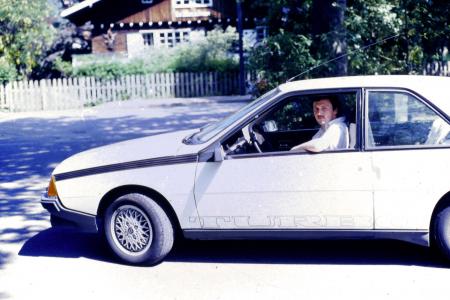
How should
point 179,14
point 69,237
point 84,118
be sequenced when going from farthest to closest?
point 179,14 < point 84,118 < point 69,237

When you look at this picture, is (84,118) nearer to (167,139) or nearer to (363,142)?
(167,139)

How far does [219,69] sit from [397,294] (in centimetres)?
2329

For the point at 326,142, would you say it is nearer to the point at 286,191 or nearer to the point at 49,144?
the point at 286,191

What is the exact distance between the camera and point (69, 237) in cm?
742

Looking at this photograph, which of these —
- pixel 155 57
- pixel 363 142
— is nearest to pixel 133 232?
pixel 363 142

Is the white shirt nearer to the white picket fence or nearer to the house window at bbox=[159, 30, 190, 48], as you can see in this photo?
the white picket fence

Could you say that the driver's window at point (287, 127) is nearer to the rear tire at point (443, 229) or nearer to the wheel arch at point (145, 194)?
the wheel arch at point (145, 194)

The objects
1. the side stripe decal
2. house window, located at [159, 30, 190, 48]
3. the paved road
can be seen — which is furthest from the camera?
house window, located at [159, 30, 190, 48]

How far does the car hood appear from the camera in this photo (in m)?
6.23

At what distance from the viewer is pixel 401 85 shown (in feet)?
19.4

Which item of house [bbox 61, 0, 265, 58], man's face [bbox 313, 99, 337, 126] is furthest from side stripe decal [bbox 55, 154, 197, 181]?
house [bbox 61, 0, 265, 58]

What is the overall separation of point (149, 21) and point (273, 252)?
1346 inches

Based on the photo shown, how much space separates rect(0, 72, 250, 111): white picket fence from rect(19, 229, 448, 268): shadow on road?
19.4 m

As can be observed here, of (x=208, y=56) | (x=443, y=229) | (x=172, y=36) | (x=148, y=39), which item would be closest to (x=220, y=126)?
(x=443, y=229)
